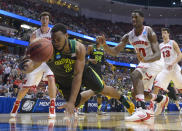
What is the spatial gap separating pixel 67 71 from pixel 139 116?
1.38 metres

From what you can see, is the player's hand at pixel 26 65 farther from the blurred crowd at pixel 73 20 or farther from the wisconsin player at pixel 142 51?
the blurred crowd at pixel 73 20

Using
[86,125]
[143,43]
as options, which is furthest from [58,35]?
[143,43]

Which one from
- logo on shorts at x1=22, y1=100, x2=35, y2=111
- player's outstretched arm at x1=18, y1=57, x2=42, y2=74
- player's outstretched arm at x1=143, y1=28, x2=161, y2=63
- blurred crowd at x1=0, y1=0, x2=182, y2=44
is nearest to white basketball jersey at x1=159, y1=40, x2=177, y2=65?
player's outstretched arm at x1=143, y1=28, x2=161, y2=63

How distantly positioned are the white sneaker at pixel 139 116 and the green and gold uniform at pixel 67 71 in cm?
65

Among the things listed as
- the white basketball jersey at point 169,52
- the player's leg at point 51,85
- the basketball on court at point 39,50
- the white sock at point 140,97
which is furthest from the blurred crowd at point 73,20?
the basketball on court at point 39,50

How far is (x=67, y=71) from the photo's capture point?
3.56 meters

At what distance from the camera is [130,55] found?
133ft

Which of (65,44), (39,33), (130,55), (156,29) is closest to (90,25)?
(130,55)

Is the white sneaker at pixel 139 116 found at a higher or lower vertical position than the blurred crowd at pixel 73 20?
lower

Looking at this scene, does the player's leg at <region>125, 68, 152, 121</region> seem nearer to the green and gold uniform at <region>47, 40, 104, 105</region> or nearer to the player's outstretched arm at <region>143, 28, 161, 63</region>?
the player's outstretched arm at <region>143, 28, 161, 63</region>

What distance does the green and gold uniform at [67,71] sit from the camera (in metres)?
3.38

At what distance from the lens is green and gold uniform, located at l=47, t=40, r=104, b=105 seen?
3381mm

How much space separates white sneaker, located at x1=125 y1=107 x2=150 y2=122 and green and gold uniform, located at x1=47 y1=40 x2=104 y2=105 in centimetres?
65

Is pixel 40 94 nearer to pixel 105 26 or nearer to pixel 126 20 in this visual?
pixel 105 26
